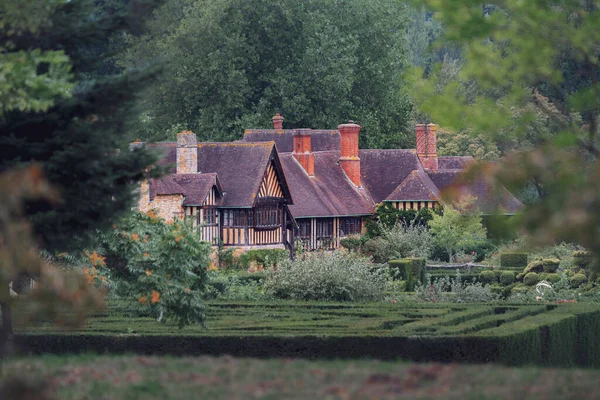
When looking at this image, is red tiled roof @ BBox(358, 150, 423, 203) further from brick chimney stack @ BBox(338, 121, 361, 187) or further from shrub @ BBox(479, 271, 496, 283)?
shrub @ BBox(479, 271, 496, 283)

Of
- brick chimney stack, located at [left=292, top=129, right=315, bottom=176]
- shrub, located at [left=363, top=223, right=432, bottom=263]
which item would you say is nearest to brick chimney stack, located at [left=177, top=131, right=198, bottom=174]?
brick chimney stack, located at [left=292, top=129, right=315, bottom=176]

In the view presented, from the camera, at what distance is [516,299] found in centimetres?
2564

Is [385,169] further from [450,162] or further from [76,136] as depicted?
[76,136]

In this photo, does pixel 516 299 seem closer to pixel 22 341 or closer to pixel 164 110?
pixel 22 341

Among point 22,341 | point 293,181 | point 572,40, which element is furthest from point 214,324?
point 293,181

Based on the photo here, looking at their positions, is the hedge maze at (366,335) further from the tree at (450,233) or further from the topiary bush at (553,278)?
the tree at (450,233)

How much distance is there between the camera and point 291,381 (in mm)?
8445

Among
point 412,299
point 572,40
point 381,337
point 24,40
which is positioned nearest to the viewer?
point 572,40

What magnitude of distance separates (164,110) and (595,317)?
40.3m

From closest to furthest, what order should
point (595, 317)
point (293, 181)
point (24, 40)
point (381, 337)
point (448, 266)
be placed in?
point (24, 40) < point (381, 337) < point (595, 317) < point (448, 266) < point (293, 181)

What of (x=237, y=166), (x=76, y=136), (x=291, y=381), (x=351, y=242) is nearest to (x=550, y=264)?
(x=351, y=242)

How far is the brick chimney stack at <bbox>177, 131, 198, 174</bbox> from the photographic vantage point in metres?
41.3

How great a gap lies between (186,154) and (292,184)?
6132 mm

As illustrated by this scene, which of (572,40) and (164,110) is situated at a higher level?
(164,110)
